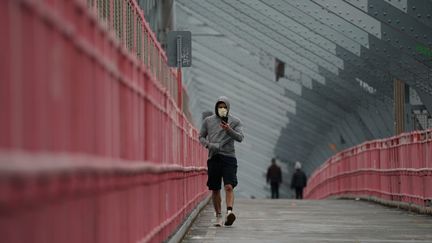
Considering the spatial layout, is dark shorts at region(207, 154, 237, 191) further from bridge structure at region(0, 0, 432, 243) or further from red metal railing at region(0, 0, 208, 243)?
red metal railing at region(0, 0, 208, 243)

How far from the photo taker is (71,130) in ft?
16.3

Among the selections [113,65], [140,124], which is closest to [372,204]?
[140,124]

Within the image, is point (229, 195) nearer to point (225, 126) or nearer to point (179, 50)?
point (225, 126)

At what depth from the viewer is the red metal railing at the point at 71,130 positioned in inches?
148

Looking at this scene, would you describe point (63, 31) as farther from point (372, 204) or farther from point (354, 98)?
→ point (354, 98)

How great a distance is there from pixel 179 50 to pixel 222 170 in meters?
3.41

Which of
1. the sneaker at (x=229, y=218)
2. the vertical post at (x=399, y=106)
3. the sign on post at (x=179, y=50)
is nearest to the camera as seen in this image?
the sneaker at (x=229, y=218)

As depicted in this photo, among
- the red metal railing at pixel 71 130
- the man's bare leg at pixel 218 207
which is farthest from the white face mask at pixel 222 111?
the red metal railing at pixel 71 130

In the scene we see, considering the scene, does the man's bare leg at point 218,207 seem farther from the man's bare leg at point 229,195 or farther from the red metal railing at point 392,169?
the red metal railing at point 392,169

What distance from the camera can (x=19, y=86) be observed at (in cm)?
387

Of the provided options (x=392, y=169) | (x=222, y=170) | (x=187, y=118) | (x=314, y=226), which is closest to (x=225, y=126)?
(x=222, y=170)

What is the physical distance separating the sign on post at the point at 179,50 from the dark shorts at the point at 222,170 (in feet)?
10.2

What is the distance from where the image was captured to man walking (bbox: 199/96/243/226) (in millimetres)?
14828

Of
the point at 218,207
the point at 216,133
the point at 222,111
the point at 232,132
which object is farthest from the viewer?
the point at 218,207
